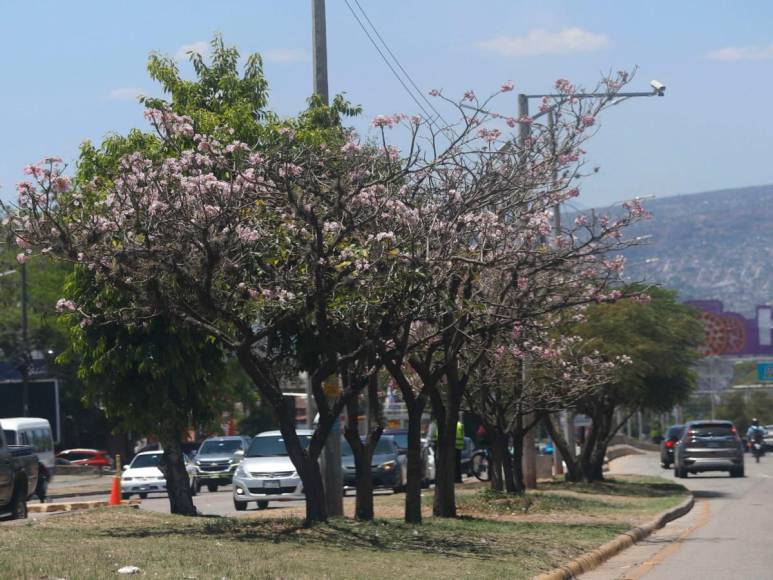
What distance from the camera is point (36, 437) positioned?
115 ft

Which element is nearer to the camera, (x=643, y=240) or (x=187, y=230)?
(x=187, y=230)

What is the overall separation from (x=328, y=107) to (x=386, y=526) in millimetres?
6228

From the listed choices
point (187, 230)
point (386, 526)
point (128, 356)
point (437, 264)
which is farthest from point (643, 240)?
point (128, 356)

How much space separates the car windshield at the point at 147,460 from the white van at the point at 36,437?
2365mm

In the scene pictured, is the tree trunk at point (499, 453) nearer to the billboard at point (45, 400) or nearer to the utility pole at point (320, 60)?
Answer: the utility pole at point (320, 60)

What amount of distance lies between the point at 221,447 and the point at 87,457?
85.1 feet

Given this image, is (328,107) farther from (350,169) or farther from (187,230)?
(187,230)

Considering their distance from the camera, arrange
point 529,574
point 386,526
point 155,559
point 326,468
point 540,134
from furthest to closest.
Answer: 1. point 326,468
2. point 540,134
3. point 386,526
4. point 529,574
5. point 155,559

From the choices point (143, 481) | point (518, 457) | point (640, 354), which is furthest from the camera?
point (143, 481)

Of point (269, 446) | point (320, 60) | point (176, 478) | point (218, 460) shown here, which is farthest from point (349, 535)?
point (218, 460)

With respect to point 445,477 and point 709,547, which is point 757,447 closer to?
point 445,477

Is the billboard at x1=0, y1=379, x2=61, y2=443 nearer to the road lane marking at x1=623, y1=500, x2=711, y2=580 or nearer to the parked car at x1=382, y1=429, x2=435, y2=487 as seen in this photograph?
the parked car at x1=382, y1=429, x2=435, y2=487

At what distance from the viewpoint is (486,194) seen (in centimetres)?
1617

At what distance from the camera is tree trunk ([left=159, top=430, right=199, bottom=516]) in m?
20.4
